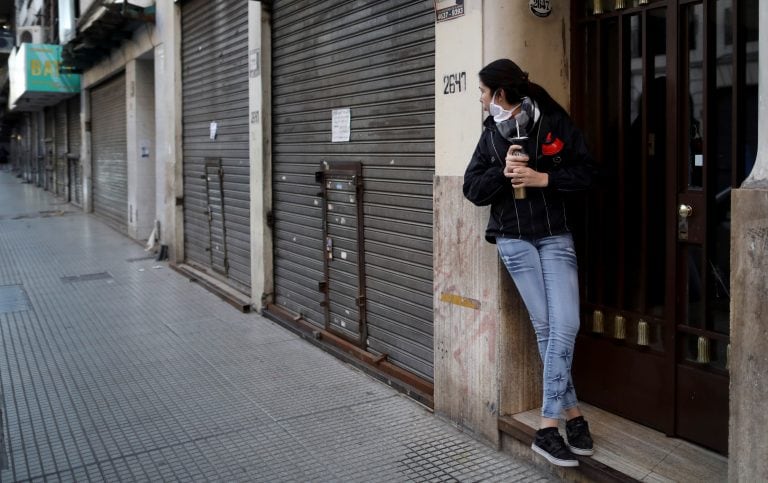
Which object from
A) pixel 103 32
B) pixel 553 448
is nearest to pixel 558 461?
pixel 553 448

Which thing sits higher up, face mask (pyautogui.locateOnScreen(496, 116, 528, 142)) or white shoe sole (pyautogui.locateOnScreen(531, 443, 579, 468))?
face mask (pyautogui.locateOnScreen(496, 116, 528, 142))

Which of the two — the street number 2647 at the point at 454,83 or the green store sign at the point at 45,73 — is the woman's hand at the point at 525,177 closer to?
the street number 2647 at the point at 454,83

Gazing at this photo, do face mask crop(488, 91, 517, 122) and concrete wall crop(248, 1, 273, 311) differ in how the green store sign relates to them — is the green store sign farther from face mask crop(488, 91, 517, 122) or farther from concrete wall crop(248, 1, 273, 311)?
face mask crop(488, 91, 517, 122)

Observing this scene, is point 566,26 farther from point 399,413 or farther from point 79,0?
point 79,0

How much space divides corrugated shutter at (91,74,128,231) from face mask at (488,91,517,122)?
1222 centimetres

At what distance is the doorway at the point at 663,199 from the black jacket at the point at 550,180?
237 millimetres

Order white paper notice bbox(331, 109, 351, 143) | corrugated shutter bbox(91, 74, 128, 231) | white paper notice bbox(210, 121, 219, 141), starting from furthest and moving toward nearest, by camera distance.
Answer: corrugated shutter bbox(91, 74, 128, 231) < white paper notice bbox(210, 121, 219, 141) < white paper notice bbox(331, 109, 351, 143)

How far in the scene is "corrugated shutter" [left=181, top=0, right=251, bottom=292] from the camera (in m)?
8.02

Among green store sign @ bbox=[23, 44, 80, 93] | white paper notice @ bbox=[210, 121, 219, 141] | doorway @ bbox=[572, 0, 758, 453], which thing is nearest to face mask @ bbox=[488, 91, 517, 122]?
doorway @ bbox=[572, 0, 758, 453]

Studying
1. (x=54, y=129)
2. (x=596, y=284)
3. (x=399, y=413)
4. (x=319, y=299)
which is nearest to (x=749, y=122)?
(x=596, y=284)

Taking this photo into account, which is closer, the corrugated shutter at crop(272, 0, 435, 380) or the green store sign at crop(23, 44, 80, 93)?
the corrugated shutter at crop(272, 0, 435, 380)

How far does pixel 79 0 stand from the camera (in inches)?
691

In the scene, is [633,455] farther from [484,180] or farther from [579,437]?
[484,180]

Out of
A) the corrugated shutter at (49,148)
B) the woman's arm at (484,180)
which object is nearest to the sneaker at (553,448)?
the woman's arm at (484,180)
